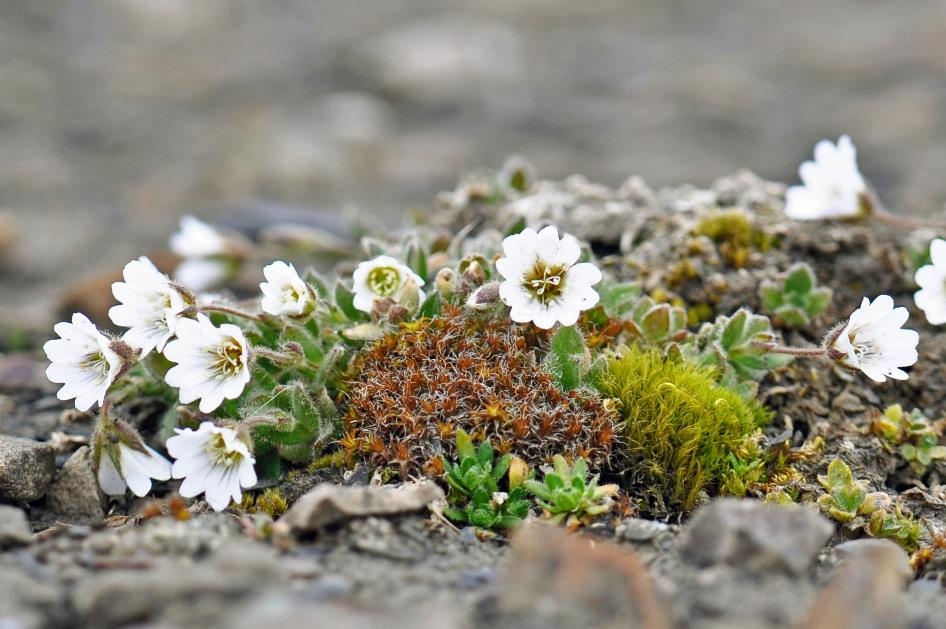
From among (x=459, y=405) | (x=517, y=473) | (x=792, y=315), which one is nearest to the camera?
(x=517, y=473)

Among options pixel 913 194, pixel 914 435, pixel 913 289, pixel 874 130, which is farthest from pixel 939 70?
pixel 914 435

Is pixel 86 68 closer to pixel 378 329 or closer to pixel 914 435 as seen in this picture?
pixel 378 329

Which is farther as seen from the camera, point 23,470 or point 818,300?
point 818,300

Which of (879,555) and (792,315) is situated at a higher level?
(792,315)

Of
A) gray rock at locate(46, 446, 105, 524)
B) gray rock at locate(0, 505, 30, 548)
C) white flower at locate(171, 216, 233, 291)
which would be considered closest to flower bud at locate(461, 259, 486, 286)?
gray rock at locate(46, 446, 105, 524)

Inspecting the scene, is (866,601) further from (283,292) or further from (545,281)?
(283,292)

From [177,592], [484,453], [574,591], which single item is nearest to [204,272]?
[484,453]
